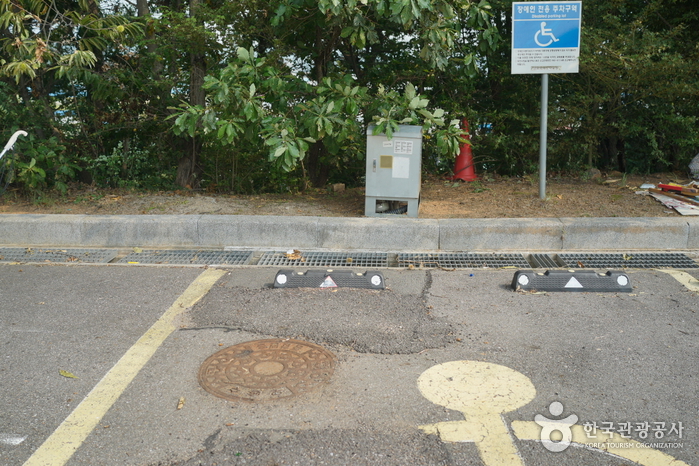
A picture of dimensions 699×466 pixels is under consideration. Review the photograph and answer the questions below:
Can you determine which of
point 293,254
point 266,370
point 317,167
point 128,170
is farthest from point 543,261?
point 128,170

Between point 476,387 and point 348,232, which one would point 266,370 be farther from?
point 348,232

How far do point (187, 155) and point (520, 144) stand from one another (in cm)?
494

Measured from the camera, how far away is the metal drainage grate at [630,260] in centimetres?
575

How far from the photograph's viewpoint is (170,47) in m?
8.15

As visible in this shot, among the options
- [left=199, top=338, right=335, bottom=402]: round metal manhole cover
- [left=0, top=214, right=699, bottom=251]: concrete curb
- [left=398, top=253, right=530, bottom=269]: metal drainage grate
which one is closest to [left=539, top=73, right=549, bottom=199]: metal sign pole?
[left=0, top=214, right=699, bottom=251]: concrete curb

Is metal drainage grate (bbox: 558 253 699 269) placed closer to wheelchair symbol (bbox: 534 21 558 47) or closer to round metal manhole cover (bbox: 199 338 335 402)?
wheelchair symbol (bbox: 534 21 558 47)

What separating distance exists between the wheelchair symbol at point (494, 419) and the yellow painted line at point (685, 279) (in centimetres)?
239

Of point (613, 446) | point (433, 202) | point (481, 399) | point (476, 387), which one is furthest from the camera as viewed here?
point (433, 202)

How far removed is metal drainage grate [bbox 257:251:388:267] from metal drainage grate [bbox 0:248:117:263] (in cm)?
161

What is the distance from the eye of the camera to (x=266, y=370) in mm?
3625

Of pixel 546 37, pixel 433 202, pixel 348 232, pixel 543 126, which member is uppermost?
pixel 546 37

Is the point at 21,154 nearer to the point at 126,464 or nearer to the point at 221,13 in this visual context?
the point at 221,13

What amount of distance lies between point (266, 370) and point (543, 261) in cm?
329

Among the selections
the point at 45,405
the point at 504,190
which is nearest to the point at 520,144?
the point at 504,190
